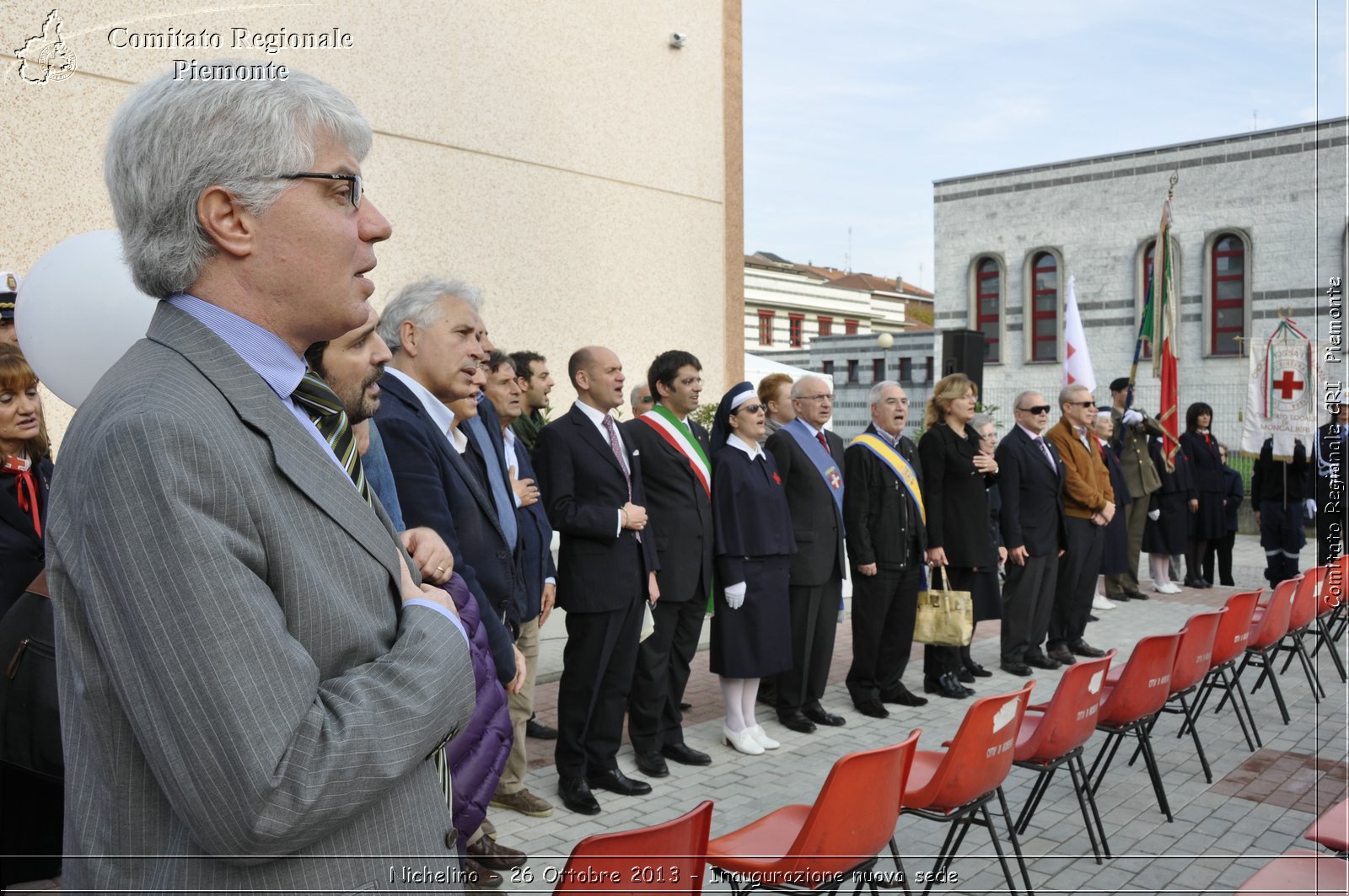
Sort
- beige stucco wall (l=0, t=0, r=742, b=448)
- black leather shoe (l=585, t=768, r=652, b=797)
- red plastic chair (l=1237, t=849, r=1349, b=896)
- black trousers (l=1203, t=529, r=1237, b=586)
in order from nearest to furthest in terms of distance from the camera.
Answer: red plastic chair (l=1237, t=849, r=1349, b=896) < black leather shoe (l=585, t=768, r=652, b=797) < beige stucco wall (l=0, t=0, r=742, b=448) < black trousers (l=1203, t=529, r=1237, b=586)

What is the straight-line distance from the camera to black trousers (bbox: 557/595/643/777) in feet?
16.5

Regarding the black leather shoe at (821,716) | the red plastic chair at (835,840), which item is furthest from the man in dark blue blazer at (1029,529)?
the red plastic chair at (835,840)

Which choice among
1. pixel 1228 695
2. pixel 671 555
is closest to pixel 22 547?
pixel 671 555

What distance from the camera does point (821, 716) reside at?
6570mm

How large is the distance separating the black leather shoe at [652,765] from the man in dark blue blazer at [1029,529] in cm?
369

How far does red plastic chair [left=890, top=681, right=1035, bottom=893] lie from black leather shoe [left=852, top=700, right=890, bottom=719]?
2.93 metres

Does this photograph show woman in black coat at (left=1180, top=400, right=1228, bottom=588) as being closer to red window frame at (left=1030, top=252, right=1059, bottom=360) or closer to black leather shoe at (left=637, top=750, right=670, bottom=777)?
black leather shoe at (left=637, top=750, right=670, bottom=777)

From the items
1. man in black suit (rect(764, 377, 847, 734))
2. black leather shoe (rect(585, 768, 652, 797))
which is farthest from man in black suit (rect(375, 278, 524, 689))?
man in black suit (rect(764, 377, 847, 734))

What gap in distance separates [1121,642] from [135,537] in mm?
9398

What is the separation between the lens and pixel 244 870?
114cm

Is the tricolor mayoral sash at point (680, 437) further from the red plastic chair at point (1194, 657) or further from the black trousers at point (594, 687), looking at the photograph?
the red plastic chair at point (1194, 657)

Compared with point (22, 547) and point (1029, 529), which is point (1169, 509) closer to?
point (1029, 529)

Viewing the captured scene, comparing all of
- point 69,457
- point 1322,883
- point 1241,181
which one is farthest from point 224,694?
point 1241,181

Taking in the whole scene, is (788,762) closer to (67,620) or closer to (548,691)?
(548,691)
